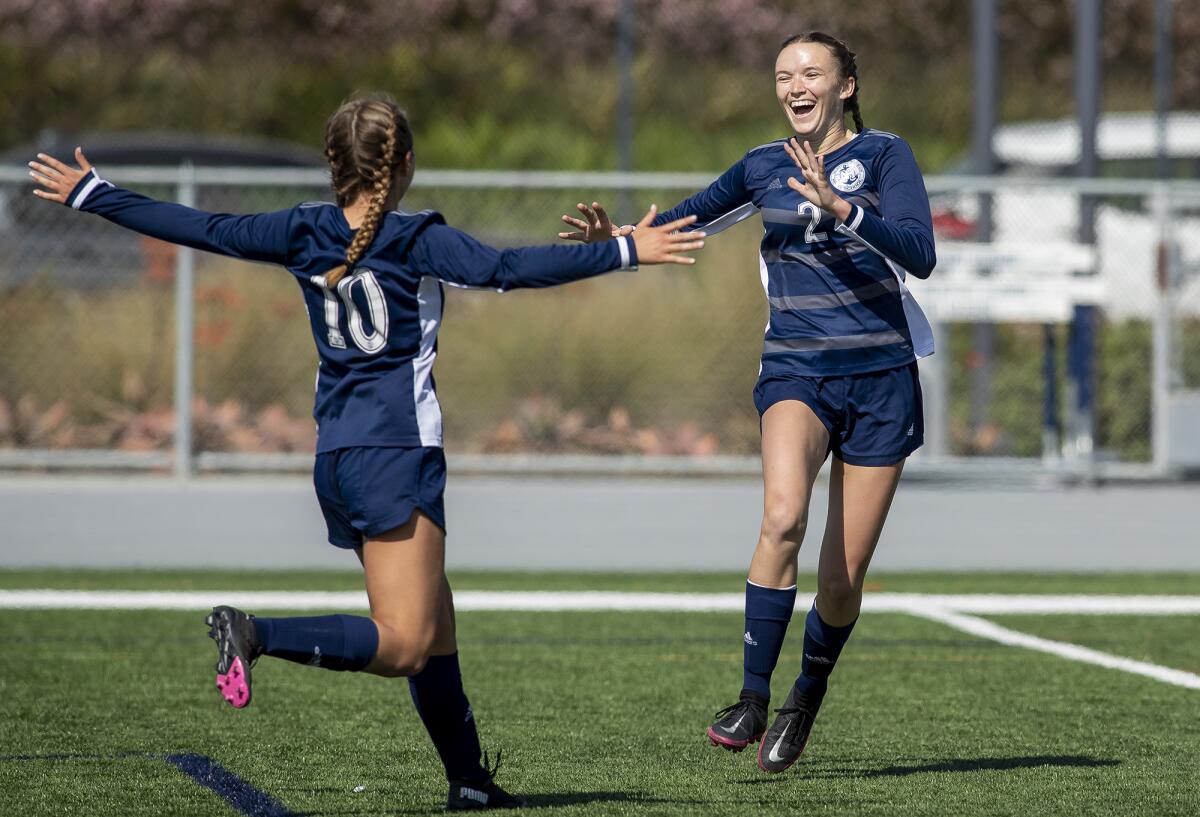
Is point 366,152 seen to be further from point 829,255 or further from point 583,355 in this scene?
point 583,355

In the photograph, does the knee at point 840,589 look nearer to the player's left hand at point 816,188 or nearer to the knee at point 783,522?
the knee at point 783,522

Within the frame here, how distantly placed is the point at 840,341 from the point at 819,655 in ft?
2.86

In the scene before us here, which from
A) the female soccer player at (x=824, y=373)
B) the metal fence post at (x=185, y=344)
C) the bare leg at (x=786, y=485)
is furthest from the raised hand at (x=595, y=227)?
the metal fence post at (x=185, y=344)

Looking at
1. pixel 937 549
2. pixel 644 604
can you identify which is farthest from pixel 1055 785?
pixel 937 549

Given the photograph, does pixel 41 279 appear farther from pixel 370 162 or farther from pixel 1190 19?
pixel 1190 19

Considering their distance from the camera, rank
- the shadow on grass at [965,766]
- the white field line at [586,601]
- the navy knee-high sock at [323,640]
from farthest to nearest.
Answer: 1. the white field line at [586,601]
2. the shadow on grass at [965,766]
3. the navy knee-high sock at [323,640]

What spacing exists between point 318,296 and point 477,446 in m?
8.48

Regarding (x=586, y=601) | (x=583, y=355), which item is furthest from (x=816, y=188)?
(x=583, y=355)

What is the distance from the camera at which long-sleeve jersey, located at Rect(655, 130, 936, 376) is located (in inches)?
214

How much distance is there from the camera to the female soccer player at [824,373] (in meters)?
5.37

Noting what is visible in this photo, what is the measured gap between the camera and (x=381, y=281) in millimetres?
4543

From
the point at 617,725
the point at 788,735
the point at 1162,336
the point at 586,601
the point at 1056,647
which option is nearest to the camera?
the point at 788,735

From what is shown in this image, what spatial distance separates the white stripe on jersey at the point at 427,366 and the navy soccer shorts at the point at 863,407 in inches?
47.1

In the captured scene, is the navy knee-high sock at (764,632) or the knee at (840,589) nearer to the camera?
the navy knee-high sock at (764,632)
